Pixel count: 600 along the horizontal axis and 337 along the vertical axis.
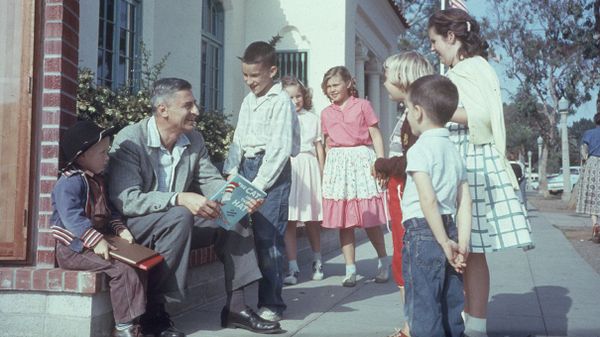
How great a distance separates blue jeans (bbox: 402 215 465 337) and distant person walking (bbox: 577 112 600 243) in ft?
27.4

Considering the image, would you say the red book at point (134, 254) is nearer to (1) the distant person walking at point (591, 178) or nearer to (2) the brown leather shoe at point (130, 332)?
(2) the brown leather shoe at point (130, 332)

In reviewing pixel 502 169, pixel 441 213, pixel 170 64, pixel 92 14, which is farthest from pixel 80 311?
pixel 170 64

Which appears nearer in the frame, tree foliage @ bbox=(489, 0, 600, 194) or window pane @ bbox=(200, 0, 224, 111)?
window pane @ bbox=(200, 0, 224, 111)

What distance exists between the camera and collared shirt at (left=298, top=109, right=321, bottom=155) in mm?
6695

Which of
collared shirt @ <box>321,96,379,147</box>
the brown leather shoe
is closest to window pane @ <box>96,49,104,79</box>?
collared shirt @ <box>321,96,379,147</box>

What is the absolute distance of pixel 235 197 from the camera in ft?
13.4

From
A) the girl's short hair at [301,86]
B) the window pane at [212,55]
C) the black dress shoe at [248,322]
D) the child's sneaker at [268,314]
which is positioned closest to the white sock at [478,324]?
the black dress shoe at [248,322]

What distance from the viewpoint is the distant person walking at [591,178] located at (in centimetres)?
1102

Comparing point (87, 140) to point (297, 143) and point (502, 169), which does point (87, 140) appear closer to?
point (297, 143)

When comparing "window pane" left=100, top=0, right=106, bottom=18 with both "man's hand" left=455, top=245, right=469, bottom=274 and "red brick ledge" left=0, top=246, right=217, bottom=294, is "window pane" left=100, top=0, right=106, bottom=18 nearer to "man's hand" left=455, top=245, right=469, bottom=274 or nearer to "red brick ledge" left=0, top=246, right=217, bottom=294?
"red brick ledge" left=0, top=246, right=217, bottom=294

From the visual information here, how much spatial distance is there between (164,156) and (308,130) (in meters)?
2.53

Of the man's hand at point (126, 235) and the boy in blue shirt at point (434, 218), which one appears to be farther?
the man's hand at point (126, 235)

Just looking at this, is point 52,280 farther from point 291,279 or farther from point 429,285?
point 291,279

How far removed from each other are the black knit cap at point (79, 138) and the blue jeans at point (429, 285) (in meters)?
1.80
